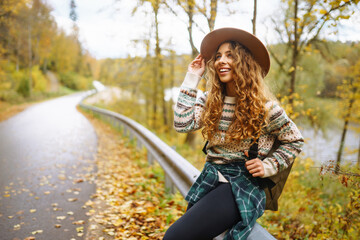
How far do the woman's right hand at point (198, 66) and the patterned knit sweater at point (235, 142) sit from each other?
0.22 feet

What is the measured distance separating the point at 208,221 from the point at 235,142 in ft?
1.97

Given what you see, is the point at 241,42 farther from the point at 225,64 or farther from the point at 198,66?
the point at 198,66

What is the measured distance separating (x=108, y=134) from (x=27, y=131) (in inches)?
116

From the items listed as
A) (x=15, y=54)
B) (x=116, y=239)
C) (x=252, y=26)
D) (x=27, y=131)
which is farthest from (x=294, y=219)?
(x=15, y=54)

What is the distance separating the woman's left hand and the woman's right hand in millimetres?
840

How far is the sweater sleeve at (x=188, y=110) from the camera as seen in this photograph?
1991mm

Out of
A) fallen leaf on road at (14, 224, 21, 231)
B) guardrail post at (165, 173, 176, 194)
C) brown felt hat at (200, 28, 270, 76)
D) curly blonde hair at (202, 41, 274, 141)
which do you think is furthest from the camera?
guardrail post at (165, 173, 176, 194)

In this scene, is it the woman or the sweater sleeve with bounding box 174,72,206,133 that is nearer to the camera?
the woman

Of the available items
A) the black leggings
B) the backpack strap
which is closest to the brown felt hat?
the backpack strap

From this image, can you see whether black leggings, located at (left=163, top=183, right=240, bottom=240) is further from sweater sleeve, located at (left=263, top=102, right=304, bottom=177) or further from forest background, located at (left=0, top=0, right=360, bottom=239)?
forest background, located at (left=0, top=0, right=360, bottom=239)

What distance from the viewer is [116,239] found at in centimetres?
290

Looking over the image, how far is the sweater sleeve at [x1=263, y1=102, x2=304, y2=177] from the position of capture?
1.75 meters

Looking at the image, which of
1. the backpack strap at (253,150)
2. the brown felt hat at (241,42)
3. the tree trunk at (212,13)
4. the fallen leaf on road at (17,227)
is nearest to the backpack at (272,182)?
the backpack strap at (253,150)

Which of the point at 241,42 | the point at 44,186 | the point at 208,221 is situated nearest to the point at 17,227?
the point at 44,186
